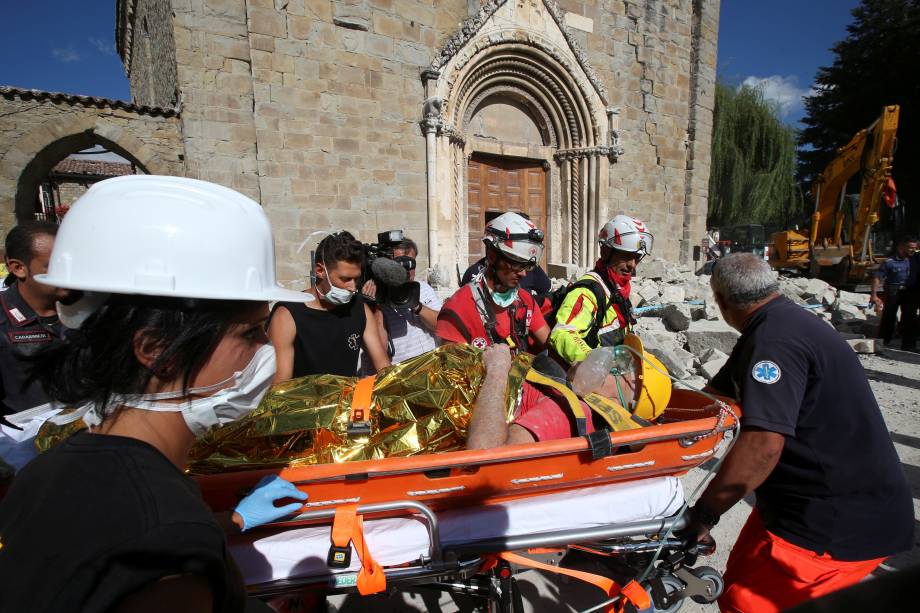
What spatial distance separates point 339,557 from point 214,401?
0.75 m

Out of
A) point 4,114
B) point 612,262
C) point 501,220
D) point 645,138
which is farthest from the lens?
point 645,138

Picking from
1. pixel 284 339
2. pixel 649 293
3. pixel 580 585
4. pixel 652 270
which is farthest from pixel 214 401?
pixel 652 270

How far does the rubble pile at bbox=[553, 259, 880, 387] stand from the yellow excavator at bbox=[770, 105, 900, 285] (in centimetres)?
336

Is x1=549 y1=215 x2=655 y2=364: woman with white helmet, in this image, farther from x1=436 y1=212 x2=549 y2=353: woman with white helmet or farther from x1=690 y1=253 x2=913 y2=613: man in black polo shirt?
x1=690 y1=253 x2=913 y2=613: man in black polo shirt

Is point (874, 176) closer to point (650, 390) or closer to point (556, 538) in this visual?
point (650, 390)

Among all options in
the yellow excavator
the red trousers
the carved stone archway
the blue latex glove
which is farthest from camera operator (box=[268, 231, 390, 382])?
the yellow excavator

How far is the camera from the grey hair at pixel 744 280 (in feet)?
5.57

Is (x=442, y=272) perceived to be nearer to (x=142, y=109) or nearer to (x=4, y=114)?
(x=142, y=109)

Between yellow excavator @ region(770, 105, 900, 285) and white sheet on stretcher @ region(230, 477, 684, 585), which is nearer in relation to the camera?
white sheet on stretcher @ region(230, 477, 684, 585)

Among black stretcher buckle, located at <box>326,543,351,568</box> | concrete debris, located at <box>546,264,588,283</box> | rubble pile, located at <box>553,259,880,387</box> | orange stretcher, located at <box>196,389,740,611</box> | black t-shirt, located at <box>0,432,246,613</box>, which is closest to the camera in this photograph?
black t-shirt, located at <box>0,432,246,613</box>

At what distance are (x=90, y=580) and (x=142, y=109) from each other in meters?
7.70

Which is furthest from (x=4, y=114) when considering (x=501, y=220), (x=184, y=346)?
(x=184, y=346)

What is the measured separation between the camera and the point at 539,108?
9367 millimetres

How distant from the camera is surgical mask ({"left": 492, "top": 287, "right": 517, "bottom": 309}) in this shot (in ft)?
9.16
